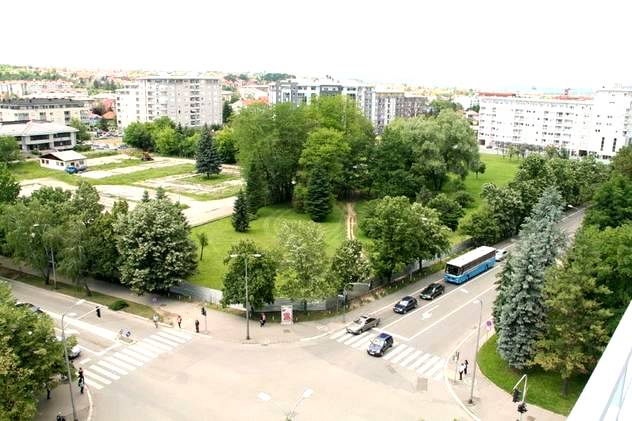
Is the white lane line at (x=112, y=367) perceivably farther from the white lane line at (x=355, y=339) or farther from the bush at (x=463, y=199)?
the bush at (x=463, y=199)

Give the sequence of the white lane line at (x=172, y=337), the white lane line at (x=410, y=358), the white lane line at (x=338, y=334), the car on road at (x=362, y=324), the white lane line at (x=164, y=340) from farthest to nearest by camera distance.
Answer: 1. the car on road at (x=362, y=324)
2. the white lane line at (x=338, y=334)
3. the white lane line at (x=172, y=337)
4. the white lane line at (x=164, y=340)
5. the white lane line at (x=410, y=358)

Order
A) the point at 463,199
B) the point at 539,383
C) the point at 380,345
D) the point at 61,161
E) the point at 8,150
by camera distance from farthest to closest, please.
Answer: the point at 61,161 < the point at 8,150 < the point at 463,199 < the point at 380,345 < the point at 539,383

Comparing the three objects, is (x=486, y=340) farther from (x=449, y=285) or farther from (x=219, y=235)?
(x=219, y=235)

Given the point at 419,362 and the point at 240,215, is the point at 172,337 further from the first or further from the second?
the point at 240,215

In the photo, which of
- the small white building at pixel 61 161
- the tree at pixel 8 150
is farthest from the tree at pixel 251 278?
the tree at pixel 8 150

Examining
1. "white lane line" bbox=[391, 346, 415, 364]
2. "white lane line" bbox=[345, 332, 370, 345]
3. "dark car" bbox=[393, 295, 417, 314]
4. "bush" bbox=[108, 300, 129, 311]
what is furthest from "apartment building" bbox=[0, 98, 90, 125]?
"white lane line" bbox=[391, 346, 415, 364]

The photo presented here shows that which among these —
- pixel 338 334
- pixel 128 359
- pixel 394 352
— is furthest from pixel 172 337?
pixel 394 352
